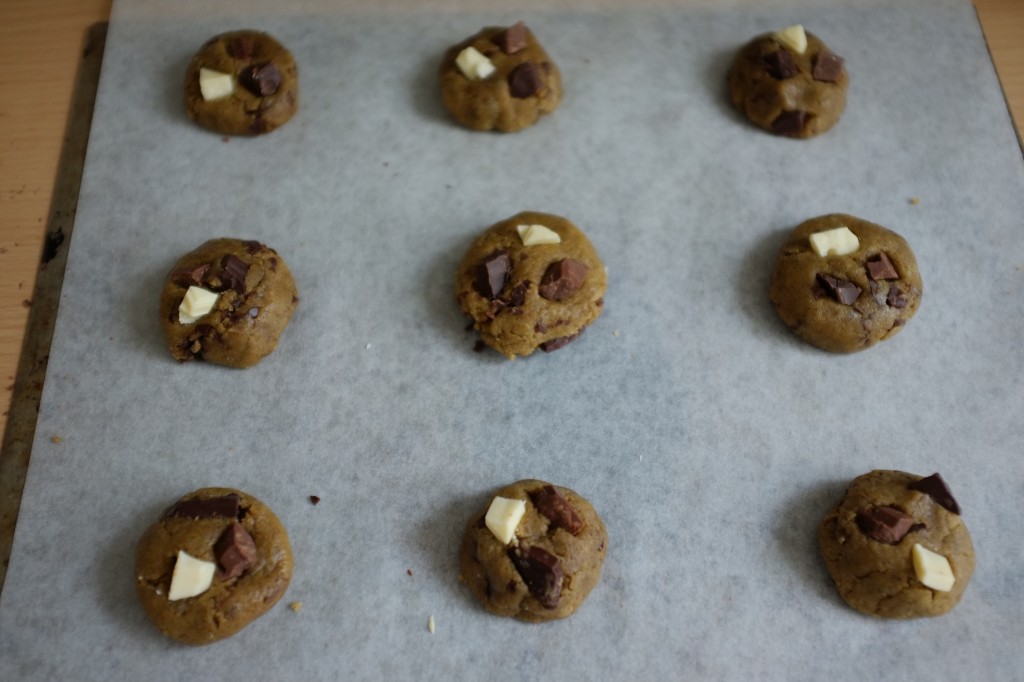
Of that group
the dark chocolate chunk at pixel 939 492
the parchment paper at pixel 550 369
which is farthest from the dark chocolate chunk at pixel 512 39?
the dark chocolate chunk at pixel 939 492

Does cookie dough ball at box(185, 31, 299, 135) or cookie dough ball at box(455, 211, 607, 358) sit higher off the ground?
cookie dough ball at box(185, 31, 299, 135)

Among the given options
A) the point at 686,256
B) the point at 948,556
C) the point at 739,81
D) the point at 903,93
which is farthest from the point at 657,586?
the point at 903,93

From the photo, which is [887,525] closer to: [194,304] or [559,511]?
[559,511]

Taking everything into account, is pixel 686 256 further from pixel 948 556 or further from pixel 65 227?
pixel 65 227

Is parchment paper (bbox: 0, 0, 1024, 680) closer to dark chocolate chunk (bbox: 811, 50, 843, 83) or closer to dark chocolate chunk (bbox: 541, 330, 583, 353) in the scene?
dark chocolate chunk (bbox: 541, 330, 583, 353)

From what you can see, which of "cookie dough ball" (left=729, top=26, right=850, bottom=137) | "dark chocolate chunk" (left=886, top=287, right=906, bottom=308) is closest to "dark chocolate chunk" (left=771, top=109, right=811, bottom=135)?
"cookie dough ball" (left=729, top=26, right=850, bottom=137)

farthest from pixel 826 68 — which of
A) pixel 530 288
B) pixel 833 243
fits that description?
pixel 530 288
